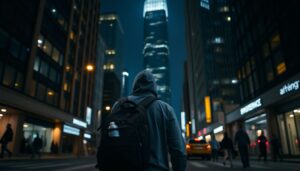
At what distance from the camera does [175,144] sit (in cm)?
215

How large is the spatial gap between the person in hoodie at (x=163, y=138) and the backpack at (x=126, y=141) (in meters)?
0.13

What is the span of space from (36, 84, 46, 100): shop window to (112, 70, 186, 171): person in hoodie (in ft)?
90.0

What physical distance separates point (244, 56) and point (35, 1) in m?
23.2

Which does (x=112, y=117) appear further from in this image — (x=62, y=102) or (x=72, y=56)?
(x=72, y=56)

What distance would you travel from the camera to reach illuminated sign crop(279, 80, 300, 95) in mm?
15812

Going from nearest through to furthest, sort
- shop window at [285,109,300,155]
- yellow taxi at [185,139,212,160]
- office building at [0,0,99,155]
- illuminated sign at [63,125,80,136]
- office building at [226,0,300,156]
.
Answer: shop window at [285,109,300,155] < office building at [226,0,300,156] < yellow taxi at [185,139,212,160] < office building at [0,0,99,155] < illuminated sign at [63,125,80,136]

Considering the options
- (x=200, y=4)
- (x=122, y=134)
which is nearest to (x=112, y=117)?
(x=122, y=134)

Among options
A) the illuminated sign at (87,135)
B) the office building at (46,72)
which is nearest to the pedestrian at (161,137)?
the office building at (46,72)

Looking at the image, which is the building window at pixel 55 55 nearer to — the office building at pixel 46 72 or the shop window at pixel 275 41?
the office building at pixel 46 72

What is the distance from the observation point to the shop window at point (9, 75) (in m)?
21.2

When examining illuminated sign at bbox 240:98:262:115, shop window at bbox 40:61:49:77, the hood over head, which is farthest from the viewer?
shop window at bbox 40:61:49:77

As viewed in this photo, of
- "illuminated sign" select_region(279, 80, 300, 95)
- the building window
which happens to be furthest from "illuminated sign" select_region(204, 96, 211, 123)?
"illuminated sign" select_region(279, 80, 300, 95)

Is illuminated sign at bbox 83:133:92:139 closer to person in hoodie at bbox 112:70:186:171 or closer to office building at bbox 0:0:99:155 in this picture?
office building at bbox 0:0:99:155

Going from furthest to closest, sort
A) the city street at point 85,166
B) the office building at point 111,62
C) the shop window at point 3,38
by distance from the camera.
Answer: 1. the office building at point 111,62
2. the shop window at point 3,38
3. the city street at point 85,166
